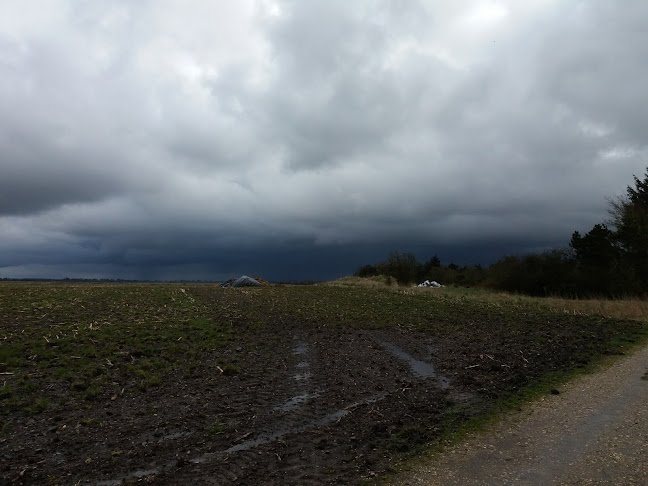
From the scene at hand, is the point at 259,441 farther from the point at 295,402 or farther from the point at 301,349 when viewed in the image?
the point at 301,349

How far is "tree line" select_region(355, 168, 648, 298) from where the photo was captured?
3947cm

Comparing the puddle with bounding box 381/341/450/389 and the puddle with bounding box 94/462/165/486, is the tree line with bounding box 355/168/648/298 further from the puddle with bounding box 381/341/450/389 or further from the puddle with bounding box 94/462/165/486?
the puddle with bounding box 94/462/165/486

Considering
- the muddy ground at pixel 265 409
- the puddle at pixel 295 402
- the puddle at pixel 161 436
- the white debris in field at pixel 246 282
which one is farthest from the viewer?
the white debris in field at pixel 246 282

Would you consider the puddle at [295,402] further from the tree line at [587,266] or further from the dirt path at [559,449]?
the tree line at [587,266]

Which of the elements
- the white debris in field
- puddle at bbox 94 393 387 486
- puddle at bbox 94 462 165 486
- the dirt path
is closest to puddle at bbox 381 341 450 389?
puddle at bbox 94 393 387 486

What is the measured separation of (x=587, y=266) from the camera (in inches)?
1961

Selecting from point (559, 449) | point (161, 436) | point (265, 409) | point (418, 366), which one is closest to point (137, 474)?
point (161, 436)

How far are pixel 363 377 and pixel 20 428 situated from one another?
7.95m

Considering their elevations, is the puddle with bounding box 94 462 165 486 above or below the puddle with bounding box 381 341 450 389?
above

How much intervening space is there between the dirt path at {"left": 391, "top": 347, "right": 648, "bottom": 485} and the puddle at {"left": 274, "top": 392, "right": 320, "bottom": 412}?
→ 375 centimetres

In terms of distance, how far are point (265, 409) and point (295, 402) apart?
0.84m

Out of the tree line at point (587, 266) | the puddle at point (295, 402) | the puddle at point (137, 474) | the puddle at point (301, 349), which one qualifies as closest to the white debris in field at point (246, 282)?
the tree line at point (587, 266)

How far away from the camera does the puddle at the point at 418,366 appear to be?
12.2 metres

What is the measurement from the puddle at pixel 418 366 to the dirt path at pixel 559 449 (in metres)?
2.91
